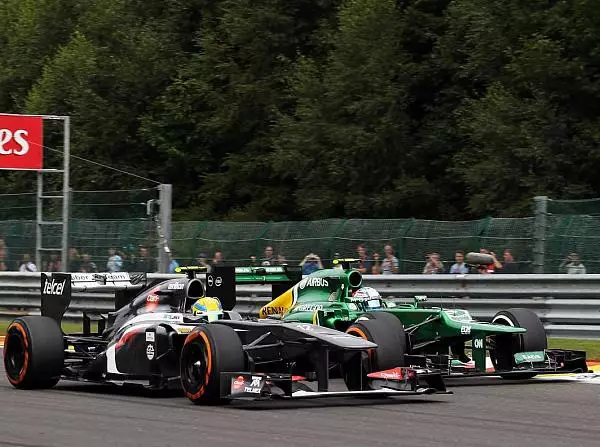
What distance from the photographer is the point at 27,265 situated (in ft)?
82.7

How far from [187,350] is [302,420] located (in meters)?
1.49

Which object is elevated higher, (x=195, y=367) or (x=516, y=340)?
(x=516, y=340)

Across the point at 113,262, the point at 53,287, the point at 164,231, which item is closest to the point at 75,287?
the point at 53,287

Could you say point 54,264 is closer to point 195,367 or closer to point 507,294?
point 507,294

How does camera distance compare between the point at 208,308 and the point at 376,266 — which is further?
the point at 376,266

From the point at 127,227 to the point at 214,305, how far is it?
37.4 ft

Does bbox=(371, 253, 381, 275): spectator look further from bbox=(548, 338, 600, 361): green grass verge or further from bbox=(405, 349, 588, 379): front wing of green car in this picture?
bbox=(405, 349, 588, 379): front wing of green car

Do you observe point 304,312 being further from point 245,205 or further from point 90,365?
point 245,205

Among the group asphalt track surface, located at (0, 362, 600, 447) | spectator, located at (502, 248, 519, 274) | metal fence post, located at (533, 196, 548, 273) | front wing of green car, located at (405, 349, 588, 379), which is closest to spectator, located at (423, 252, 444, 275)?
spectator, located at (502, 248, 519, 274)

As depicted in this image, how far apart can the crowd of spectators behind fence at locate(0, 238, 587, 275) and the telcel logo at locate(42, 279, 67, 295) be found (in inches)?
161

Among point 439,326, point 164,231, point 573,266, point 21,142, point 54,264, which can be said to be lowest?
point 439,326

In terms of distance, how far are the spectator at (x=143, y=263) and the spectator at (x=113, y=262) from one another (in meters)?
0.29

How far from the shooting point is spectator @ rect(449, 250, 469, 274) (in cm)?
1950

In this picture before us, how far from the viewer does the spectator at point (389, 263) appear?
66.9 feet
